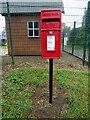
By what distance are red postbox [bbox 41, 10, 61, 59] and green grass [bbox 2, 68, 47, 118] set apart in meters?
1.05

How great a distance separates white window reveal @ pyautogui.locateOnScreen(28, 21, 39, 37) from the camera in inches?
250

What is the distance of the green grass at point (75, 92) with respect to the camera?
6.69 feet

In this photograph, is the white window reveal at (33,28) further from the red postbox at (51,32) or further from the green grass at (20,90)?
the red postbox at (51,32)

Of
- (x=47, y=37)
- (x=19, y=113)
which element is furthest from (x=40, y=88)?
(x=47, y=37)

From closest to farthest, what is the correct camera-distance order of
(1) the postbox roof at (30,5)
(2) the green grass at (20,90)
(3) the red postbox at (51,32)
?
(3) the red postbox at (51,32), (2) the green grass at (20,90), (1) the postbox roof at (30,5)

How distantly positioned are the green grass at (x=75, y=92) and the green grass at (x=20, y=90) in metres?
0.55

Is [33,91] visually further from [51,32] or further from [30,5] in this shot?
[30,5]

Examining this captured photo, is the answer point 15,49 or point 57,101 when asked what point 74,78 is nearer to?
point 57,101

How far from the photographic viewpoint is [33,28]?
634 cm

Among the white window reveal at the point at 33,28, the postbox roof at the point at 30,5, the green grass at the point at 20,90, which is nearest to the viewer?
the green grass at the point at 20,90

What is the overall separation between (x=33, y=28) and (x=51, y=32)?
4.79m

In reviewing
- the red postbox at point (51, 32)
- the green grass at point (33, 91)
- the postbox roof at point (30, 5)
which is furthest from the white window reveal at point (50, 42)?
the postbox roof at point (30, 5)

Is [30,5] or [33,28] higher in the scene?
[30,5]

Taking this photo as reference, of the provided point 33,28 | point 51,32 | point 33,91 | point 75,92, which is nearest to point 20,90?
point 33,91
